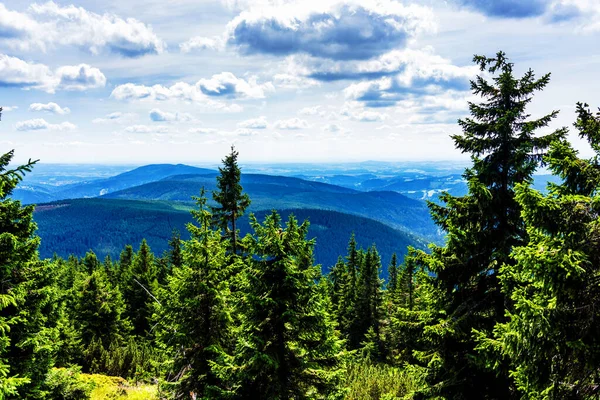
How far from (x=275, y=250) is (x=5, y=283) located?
8.85 metres

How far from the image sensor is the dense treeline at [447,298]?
6.22 m

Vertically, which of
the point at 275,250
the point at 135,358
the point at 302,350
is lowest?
the point at 135,358

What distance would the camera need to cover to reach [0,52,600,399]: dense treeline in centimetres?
622

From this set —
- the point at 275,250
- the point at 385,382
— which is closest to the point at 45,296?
the point at 275,250

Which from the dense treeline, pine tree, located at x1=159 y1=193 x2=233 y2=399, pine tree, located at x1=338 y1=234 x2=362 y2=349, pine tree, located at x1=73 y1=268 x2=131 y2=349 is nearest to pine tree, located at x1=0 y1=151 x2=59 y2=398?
the dense treeline

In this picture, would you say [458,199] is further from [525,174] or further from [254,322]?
[254,322]

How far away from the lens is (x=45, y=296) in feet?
40.7

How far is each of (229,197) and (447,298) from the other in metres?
14.2

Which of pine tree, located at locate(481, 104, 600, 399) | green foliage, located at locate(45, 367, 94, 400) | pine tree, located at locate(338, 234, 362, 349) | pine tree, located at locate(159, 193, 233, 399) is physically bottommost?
pine tree, located at locate(338, 234, 362, 349)

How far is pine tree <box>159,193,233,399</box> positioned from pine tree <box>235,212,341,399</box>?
2.11 meters

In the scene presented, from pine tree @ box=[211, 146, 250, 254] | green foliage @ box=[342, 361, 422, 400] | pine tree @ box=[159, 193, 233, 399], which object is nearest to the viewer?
pine tree @ box=[159, 193, 233, 399]

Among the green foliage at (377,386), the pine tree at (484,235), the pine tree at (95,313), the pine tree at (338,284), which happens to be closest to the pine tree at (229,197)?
the green foliage at (377,386)

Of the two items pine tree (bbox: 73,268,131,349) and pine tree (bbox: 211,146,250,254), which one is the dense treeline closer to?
pine tree (bbox: 211,146,250,254)

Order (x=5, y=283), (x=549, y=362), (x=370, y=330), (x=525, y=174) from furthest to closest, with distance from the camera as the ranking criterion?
1. (x=370, y=330)
2. (x=5, y=283)
3. (x=525, y=174)
4. (x=549, y=362)
